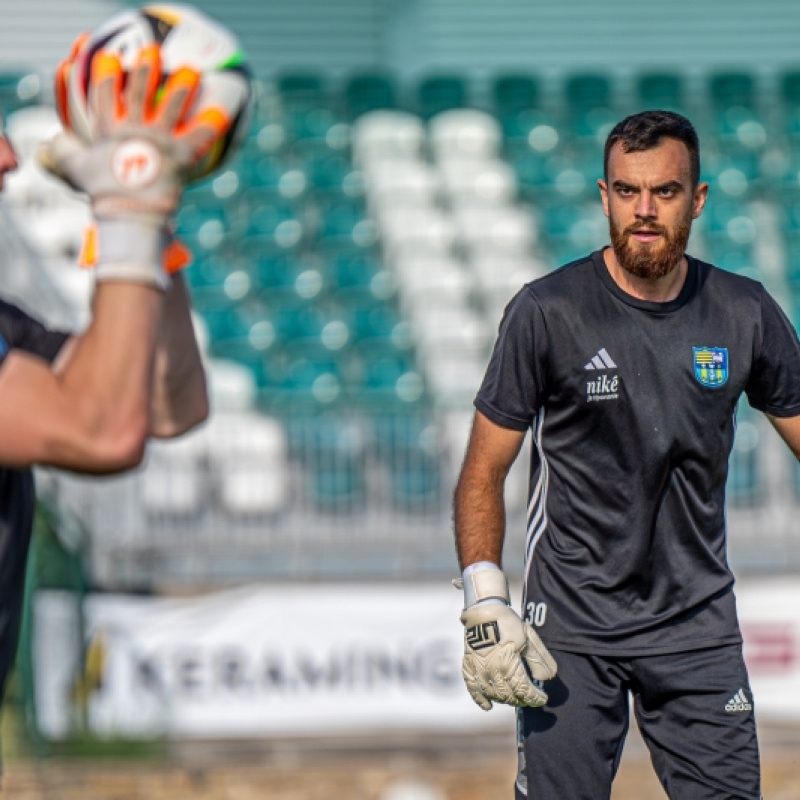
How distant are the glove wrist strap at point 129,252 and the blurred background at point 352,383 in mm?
6402

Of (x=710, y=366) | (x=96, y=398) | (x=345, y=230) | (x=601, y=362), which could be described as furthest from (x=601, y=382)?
(x=345, y=230)

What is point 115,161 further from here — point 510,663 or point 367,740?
point 367,740

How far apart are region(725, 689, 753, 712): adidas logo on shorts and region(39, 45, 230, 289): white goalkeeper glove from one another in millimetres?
2242

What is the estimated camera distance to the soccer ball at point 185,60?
8.56ft

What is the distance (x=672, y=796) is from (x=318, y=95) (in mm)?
9871

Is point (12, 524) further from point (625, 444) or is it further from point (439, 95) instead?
point (439, 95)

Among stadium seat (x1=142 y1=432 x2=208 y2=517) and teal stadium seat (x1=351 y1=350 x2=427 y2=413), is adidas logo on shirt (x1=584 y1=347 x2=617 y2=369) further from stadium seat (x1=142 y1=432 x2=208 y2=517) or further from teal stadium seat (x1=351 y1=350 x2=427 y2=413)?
teal stadium seat (x1=351 y1=350 x2=427 y2=413)

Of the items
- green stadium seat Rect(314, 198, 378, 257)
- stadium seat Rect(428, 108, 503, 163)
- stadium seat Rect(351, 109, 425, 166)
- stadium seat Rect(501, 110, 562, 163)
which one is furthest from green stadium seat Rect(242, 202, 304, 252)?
stadium seat Rect(501, 110, 562, 163)

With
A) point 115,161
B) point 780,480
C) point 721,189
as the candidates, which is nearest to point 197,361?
point 115,161

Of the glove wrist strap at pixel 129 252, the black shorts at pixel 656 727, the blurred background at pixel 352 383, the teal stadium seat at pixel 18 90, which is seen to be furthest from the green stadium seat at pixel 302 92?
the glove wrist strap at pixel 129 252

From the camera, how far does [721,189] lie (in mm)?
12633

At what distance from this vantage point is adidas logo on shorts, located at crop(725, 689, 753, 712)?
158 inches

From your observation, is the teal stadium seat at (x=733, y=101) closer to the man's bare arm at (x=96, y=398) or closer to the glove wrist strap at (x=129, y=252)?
the glove wrist strap at (x=129, y=252)

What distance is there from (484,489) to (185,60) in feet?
5.69
